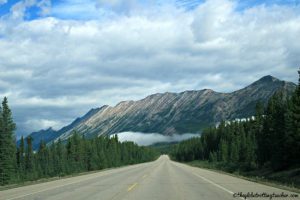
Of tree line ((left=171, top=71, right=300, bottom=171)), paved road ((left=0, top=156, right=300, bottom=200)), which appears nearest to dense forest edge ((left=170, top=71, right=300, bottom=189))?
tree line ((left=171, top=71, right=300, bottom=171))

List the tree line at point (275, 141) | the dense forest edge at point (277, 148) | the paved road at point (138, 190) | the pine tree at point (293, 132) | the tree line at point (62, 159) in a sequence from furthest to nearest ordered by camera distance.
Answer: the tree line at point (62, 159) < the tree line at point (275, 141) < the dense forest edge at point (277, 148) < the pine tree at point (293, 132) < the paved road at point (138, 190)

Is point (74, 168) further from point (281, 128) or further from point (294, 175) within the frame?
point (294, 175)

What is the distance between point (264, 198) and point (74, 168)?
78.4 m

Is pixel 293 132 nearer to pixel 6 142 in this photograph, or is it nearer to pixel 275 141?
pixel 275 141

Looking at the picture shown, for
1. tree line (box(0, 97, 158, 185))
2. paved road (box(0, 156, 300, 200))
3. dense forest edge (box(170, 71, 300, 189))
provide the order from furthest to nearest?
tree line (box(0, 97, 158, 185)), dense forest edge (box(170, 71, 300, 189)), paved road (box(0, 156, 300, 200))

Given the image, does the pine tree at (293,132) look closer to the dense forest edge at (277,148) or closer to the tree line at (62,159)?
the dense forest edge at (277,148)

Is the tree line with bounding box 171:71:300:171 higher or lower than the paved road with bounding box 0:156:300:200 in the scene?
higher

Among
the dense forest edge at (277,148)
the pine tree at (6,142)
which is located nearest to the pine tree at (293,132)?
the dense forest edge at (277,148)

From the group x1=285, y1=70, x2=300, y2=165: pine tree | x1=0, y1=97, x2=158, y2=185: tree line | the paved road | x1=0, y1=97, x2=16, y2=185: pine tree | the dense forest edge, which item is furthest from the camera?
x1=0, y1=97, x2=158, y2=185: tree line

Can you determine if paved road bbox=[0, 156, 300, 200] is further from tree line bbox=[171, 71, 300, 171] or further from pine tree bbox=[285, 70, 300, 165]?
tree line bbox=[171, 71, 300, 171]

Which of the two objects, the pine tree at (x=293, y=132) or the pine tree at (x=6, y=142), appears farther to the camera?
the pine tree at (x=6, y=142)

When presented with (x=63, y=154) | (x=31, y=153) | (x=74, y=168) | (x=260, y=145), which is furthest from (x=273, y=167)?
(x=31, y=153)

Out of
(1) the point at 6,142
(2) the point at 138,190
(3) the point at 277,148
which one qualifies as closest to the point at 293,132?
(3) the point at 277,148

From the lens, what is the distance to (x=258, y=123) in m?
94.2
